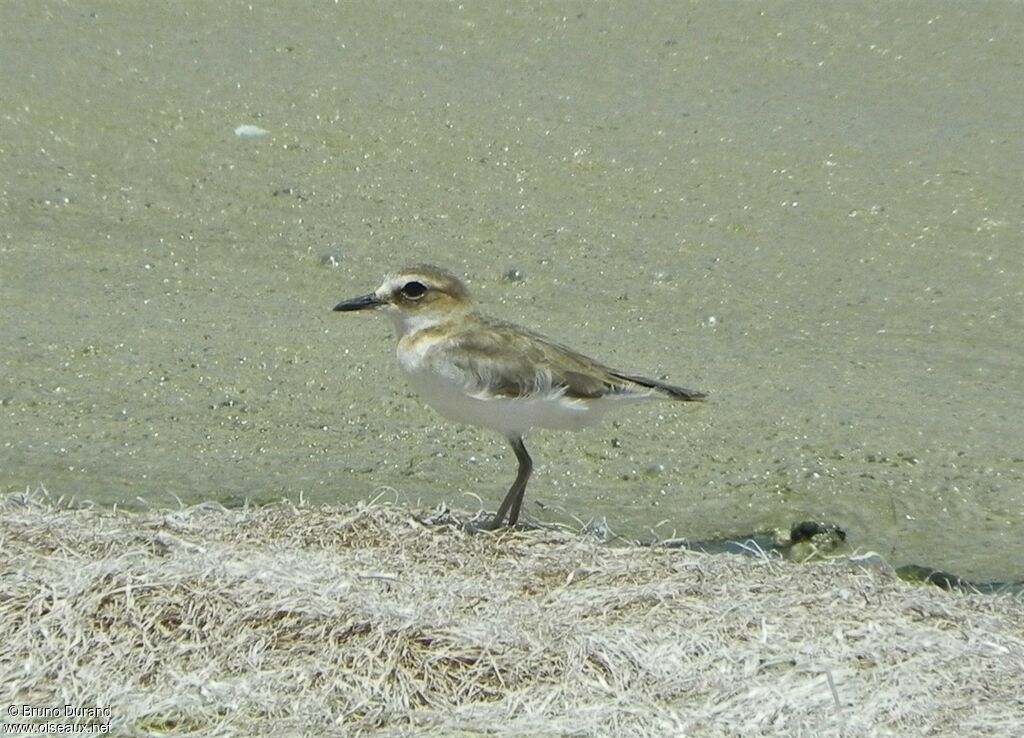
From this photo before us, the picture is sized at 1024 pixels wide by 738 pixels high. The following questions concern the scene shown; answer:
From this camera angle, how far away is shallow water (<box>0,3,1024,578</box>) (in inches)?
310

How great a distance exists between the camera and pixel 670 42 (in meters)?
12.8

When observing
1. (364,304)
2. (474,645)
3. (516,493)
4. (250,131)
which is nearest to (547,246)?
(250,131)

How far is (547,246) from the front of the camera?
410 inches

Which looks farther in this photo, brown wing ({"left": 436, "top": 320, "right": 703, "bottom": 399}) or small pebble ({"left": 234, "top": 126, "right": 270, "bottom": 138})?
small pebble ({"left": 234, "top": 126, "right": 270, "bottom": 138})

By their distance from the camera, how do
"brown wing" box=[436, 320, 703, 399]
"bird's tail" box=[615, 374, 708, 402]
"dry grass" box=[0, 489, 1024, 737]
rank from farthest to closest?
"bird's tail" box=[615, 374, 708, 402]
"brown wing" box=[436, 320, 703, 399]
"dry grass" box=[0, 489, 1024, 737]

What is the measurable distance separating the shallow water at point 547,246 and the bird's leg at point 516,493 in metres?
0.79

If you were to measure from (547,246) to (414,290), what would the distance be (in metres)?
3.58

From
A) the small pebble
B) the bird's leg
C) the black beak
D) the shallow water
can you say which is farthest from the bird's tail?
the small pebble

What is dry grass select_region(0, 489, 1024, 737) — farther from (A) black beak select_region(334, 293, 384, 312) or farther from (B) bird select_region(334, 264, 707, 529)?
(A) black beak select_region(334, 293, 384, 312)

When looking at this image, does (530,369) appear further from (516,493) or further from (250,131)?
(250,131)

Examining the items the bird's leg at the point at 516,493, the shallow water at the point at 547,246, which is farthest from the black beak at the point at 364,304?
the shallow water at the point at 547,246

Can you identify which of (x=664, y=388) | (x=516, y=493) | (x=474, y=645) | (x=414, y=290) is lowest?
(x=516, y=493)

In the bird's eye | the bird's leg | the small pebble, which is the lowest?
the bird's leg

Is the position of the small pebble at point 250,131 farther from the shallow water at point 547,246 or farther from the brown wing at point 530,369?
the brown wing at point 530,369
